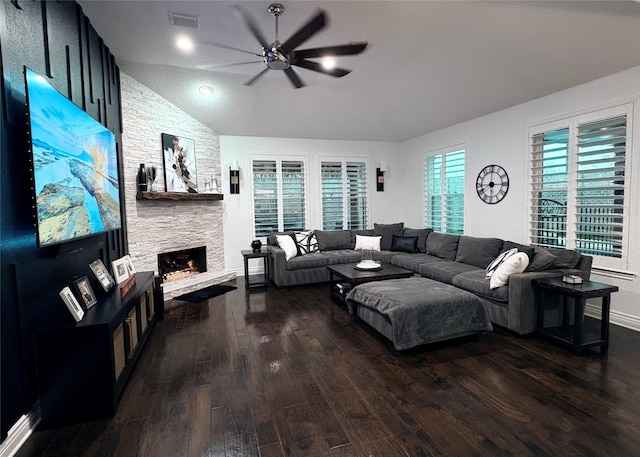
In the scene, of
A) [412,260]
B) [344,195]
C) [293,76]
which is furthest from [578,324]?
[344,195]

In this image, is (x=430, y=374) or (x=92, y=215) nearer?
(x=430, y=374)

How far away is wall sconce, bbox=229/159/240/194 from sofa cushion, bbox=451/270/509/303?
416 centimetres

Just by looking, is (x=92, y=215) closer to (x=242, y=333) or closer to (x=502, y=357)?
(x=242, y=333)

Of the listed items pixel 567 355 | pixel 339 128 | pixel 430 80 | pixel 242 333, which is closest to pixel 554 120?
pixel 430 80

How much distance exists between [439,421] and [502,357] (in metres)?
1.21

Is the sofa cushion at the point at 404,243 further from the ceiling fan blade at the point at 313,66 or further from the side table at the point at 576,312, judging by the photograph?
the ceiling fan blade at the point at 313,66

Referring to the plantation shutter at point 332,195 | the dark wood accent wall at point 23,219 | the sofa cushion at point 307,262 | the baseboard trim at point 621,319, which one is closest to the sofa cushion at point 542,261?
the baseboard trim at point 621,319

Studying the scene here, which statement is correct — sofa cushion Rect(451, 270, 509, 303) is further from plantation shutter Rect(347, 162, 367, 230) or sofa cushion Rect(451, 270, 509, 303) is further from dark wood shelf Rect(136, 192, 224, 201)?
dark wood shelf Rect(136, 192, 224, 201)

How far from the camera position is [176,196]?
480 centimetres

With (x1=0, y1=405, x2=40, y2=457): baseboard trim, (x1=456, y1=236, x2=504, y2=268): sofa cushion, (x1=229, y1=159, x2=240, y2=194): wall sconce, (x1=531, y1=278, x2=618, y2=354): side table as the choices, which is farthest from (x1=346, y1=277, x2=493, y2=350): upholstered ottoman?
(x1=229, y1=159, x2=240, y2=194): wall sconce

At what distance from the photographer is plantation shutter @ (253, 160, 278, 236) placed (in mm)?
6340

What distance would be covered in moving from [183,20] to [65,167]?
1785 millimetres

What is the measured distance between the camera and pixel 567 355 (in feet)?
9.41

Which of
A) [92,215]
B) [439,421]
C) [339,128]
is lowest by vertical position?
[439,421]
